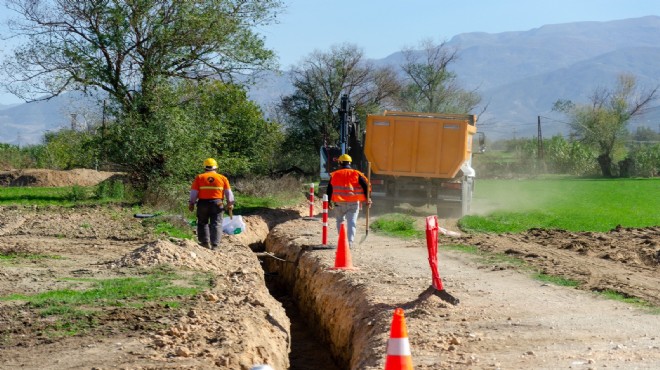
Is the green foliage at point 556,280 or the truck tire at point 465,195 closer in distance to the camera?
the green foliage at point 556,280

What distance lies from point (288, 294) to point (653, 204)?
19.4 metres

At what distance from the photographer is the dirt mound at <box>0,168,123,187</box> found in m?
40.3

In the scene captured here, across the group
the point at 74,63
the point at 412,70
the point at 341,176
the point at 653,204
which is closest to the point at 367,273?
the point at 341,176

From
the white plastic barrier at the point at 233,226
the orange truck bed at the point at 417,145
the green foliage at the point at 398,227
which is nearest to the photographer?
the white plastic barrier at the point at 233,226

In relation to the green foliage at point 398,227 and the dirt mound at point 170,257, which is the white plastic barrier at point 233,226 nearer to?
the green foliage at point 398,227

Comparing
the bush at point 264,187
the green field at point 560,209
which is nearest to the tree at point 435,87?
the green field at point 560,209

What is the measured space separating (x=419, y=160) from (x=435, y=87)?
46.0 meters

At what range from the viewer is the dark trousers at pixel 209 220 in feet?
54.8

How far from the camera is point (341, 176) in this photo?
54.4 feet

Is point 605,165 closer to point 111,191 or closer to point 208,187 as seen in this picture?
point 111,191

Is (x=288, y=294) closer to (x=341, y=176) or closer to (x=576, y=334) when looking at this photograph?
(x=341, y=176)

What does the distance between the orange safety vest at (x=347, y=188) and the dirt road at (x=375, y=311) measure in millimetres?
1130

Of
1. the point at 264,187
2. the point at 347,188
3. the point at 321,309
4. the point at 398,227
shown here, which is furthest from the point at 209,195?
the point at 264,187

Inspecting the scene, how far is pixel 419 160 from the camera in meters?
25.8
